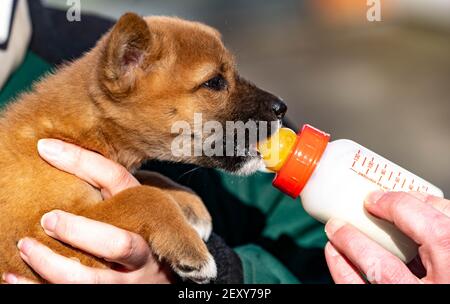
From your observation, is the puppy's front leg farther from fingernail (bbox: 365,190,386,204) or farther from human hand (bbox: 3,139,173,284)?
fingernail (bbox: 365,190,386,204)

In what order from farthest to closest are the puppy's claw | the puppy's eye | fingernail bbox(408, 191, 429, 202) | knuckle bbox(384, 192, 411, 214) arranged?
the puppy's claw, the puppy's eye, fingernail bbox(408, 191, 429, 202), knuckle bbox(384, 192, 411, 214)

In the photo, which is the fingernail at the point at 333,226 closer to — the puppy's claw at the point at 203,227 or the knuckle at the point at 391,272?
the knuckle at the point at 391,272

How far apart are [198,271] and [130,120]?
2.09 ft

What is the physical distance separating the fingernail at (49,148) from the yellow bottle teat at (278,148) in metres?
0.77

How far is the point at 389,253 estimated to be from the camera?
2193 millimetres

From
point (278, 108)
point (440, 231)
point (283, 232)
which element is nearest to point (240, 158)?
point (278, 108)

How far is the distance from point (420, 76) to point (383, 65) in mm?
728

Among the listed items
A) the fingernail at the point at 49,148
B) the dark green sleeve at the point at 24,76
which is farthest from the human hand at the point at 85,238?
the dark green sleeve at the point at 24,76

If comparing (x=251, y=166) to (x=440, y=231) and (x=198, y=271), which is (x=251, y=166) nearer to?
(x=198, y=271)

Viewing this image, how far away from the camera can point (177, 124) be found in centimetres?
270

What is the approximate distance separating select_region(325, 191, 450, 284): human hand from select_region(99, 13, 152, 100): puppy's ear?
0.94 meters

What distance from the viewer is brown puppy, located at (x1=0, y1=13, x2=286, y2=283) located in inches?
99.6

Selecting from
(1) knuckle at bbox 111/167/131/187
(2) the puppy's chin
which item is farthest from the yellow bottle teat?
(1) knuckle at bbox 111/167/131/187

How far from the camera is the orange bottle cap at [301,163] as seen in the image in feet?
8.05
